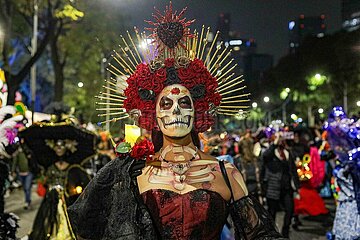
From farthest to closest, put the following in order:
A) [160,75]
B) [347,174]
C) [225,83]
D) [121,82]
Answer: [347,174] → [225,83] → [121,82] → [160,75]

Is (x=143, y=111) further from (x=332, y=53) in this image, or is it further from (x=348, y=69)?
(x=332, y=53)

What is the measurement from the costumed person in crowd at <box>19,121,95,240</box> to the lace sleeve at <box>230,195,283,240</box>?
5.41 m

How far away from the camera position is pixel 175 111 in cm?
456

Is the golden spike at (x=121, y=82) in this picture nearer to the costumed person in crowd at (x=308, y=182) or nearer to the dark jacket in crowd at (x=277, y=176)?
the dark jacket in crowd at (x=277, y=176)

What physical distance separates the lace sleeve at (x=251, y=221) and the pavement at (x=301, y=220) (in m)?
5.95

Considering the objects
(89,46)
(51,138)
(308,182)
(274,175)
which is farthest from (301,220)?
(89,46)

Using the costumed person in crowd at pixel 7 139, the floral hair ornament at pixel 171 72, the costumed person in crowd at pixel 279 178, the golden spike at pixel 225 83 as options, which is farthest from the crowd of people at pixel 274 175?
the golden spike at pixel 225 83

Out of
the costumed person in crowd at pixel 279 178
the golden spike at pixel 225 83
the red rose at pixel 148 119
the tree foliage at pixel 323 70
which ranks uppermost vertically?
the tree foliage at pixel 323 70

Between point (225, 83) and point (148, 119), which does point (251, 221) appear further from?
point (225, 83)

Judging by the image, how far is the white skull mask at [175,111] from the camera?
179 inches

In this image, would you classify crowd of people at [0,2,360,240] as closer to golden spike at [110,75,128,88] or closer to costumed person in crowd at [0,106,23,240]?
golden spike at [110,75,128,88]

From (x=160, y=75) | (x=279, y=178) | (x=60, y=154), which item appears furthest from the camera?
(x=279, y=178)

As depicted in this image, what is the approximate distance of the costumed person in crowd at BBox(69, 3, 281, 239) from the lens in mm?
4242

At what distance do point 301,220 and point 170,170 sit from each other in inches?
386
